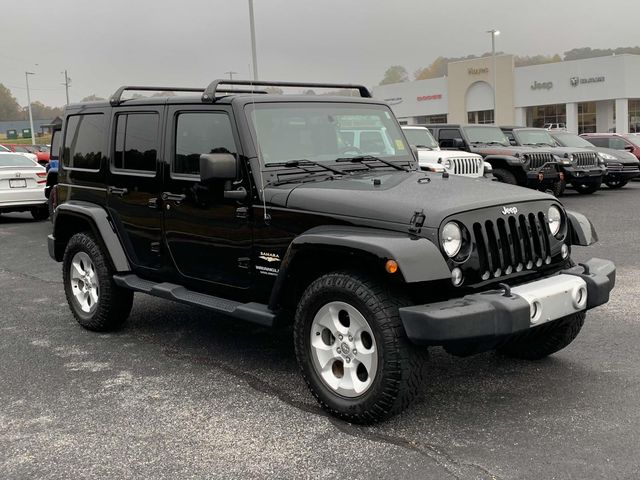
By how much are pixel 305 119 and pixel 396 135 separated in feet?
2.94

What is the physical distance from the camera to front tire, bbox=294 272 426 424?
12.5ft

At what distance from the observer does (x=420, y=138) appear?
603 inches

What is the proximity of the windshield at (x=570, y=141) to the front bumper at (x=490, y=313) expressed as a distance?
1585 centimetres

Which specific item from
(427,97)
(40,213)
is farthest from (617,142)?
(427,97)

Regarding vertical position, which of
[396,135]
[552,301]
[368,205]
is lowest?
[552,301]

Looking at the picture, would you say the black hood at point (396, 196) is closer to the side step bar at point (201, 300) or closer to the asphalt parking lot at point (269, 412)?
the side step bar at point (201, 300)

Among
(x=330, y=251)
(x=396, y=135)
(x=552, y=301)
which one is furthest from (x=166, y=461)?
(x=396, y=135)

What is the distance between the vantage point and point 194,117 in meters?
5.21

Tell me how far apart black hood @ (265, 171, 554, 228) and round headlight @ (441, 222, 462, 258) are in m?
0.07

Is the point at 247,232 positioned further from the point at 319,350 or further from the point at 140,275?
the point at 140,275

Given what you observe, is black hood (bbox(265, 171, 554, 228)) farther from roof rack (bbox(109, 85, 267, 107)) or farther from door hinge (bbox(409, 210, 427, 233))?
roof rack (bbox(109, 85, 267, 107))

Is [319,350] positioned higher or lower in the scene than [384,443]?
higher

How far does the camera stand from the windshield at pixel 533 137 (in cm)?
1842

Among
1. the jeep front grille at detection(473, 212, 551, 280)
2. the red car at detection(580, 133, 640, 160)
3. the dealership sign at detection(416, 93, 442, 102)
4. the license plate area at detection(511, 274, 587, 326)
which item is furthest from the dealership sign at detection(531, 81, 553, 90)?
the license plate area at detection(511, 274, 587, 326)
